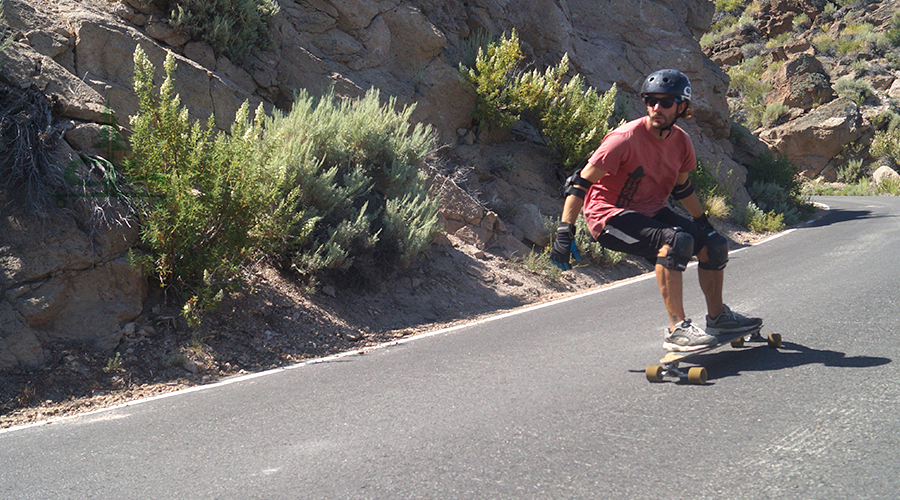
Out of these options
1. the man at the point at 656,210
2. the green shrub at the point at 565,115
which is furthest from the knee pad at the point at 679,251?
the green shrub at the point at 565,115

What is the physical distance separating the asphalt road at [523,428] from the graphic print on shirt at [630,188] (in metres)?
1.22

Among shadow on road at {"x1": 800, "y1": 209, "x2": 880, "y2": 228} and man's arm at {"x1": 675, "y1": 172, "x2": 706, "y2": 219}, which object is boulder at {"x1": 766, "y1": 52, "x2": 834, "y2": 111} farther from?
man's arm at {"x1": 675, "y1": 172, "x2": 706, "y2": 219}

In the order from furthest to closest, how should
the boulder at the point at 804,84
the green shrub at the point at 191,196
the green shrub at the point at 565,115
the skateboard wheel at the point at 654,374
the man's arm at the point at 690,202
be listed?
the boulder at the point at 804,84
the green shrub at the point at 565,115
the green shrub at the point at 191,196
the man's arm at the point at 690,202
the skateboard wheel at the point at 654,374

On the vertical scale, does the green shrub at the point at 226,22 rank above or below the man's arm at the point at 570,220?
above

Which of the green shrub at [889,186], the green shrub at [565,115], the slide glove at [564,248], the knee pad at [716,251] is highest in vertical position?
the green shrub at [565,115]

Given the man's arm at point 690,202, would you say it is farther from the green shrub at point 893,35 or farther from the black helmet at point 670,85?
the green shrub at point 893,35

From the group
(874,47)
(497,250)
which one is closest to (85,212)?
(497,250)

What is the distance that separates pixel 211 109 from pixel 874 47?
4506 cm

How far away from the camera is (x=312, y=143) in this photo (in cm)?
822

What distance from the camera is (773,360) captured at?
477 centimetres

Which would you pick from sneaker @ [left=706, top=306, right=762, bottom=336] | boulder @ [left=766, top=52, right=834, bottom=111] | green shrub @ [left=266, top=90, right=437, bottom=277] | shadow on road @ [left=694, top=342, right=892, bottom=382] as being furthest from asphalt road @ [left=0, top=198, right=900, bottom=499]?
boulder @ [left=766, top=52, right=834, bottom=111]

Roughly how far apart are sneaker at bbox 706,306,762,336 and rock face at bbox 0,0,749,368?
5.05 m

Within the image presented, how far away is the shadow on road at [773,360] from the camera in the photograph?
180 inches

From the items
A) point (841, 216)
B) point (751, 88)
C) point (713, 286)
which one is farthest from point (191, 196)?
point (751, 88)
